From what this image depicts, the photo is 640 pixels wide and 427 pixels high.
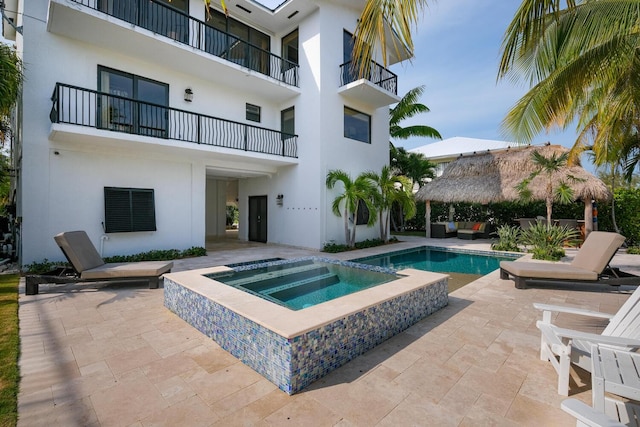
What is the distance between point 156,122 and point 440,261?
11.0 m

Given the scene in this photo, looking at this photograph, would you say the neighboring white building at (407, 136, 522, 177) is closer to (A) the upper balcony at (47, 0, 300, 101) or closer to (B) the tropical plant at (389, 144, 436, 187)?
(B) the tropical plant at (389, 144, 436, 187)

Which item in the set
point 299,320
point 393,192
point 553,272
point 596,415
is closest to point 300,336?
point 299,320

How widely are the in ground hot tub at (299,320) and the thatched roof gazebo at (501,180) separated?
1185cm

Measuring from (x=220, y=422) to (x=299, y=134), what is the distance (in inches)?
454

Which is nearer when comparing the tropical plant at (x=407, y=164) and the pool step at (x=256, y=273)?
the pool step at (x=256, y=273)

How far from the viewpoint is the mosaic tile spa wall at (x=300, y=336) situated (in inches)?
Result: 108

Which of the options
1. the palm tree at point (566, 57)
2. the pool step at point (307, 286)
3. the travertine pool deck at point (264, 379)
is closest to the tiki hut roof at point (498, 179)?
the palm tree at point (566, 57)

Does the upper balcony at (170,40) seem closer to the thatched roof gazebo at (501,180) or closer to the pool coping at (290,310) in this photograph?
the pool coping at (290,310)

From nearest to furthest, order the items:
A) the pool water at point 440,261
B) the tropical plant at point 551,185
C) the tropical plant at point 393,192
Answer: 1. the pool water at point 440,261
2. the tropical plant at point 551,185
3. the tropical plant at point 393,192

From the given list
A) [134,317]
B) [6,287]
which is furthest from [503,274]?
[6,287]

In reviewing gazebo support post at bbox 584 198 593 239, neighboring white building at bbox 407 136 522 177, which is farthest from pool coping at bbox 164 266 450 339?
neighboring white building at bbox 407 136 522 177

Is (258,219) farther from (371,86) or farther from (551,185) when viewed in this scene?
(551,185)

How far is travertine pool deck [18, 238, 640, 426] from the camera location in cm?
238

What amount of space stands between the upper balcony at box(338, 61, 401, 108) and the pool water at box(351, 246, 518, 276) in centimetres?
697
